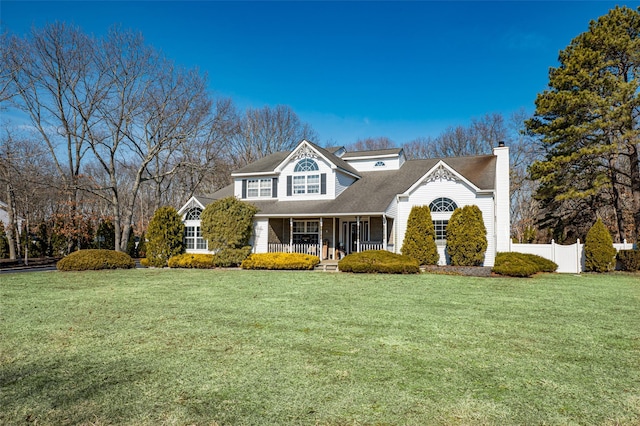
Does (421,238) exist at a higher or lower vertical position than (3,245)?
higher

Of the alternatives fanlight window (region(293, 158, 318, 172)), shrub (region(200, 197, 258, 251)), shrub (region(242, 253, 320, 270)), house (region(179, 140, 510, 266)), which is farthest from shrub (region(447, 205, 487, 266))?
shrub (region(200, 197, 258, 251))

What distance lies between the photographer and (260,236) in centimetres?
2238

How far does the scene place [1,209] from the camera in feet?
126

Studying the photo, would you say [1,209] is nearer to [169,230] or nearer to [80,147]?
[80,147]

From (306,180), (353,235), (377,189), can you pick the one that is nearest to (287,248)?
(353,235)

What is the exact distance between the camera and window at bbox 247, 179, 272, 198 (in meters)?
24.4

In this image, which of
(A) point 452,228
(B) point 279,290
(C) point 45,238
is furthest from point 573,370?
(C) point 45,238

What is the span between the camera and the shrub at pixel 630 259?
1770 cm

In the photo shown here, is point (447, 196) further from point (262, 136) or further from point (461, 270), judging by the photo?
point (262, 136)

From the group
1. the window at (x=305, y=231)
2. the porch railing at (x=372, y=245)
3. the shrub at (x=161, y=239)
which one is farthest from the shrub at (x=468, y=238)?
the shrub at (x=161, y=239)

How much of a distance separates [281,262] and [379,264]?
16.1 ft

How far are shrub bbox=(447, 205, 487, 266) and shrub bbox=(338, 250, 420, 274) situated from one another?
300 cm

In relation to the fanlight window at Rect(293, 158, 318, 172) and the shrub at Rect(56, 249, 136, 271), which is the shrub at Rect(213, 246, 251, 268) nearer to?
the shrub at Rect(56, 249, 136, 271)

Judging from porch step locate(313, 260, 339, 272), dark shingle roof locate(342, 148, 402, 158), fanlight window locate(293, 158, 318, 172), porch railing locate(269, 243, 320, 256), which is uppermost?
dark shingle roof locate(342, 148, 402, 158)
